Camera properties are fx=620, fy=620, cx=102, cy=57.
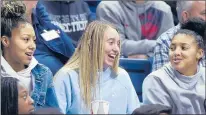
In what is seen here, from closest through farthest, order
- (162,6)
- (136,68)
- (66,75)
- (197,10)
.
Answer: (66,75)
(136,68)
(197,10)
(162,6)

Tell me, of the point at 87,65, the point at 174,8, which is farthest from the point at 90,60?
the point at 174,8

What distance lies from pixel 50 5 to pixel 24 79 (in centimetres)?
89

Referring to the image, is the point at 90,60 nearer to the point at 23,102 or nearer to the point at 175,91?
the point at 175,91

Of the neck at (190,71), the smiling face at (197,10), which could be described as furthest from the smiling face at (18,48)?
the smiling face at (197,10)

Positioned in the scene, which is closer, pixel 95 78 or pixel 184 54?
pixel 95 78

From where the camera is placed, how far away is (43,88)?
2418 millimetres

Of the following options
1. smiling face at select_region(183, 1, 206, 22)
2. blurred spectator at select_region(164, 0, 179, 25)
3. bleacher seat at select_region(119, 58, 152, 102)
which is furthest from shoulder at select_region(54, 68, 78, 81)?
blurred spectator at select_region(164, 0, 179, 25)

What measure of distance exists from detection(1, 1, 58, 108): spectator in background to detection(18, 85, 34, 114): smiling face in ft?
0.91

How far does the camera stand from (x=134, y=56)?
10.6ft

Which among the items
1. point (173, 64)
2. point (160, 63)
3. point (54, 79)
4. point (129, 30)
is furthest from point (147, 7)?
point (54, 79)

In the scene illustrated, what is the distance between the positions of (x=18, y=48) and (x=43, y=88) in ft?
0.62

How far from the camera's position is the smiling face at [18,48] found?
235cm

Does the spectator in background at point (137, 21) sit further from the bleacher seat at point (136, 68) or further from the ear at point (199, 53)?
the ear at point (199, 53)

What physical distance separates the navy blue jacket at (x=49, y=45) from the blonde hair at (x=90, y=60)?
1.00 ft
